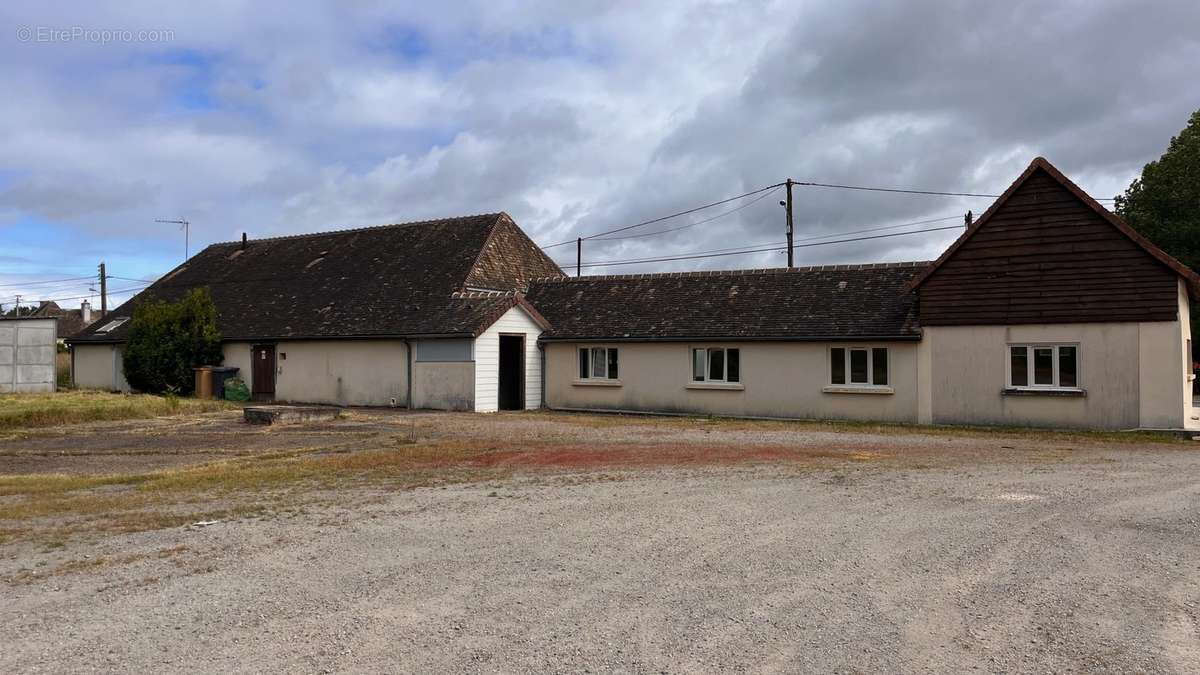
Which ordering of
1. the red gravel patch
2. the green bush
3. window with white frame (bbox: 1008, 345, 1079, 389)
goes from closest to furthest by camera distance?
the red gravel patch, window with white frame (bbox: 1008, 345, 1079, 389), the green bush

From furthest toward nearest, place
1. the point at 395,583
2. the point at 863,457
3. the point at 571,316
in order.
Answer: the point at 571,316
the point at 863,457
the point at 395,583

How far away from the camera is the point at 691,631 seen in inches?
230

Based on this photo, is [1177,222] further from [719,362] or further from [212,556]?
[212,556]

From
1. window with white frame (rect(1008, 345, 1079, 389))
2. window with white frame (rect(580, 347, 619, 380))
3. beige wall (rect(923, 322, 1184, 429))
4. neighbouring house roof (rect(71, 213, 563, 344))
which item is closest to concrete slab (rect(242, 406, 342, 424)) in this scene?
neighbouring house roof (rect(71, 213, 563, 344))

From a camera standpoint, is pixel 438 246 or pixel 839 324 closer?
pixel 839 324

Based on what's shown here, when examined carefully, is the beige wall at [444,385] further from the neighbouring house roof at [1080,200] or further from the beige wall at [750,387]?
the neighbouring house roof at [1080,200]

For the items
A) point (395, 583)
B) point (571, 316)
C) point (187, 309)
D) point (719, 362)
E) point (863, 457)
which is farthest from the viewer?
point (187, 309)

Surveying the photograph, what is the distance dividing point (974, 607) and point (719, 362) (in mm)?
19555

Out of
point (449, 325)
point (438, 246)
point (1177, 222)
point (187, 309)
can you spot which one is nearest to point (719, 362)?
point (449, 325)

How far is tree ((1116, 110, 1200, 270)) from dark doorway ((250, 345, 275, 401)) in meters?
37.6

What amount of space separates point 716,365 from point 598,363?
152 inches

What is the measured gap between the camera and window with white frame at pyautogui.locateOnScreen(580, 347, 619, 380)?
2755cm

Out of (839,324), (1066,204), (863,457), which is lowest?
(863,457)

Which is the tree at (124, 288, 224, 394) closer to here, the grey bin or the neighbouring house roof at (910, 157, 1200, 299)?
the grey bin
